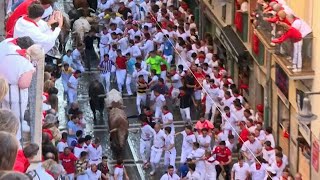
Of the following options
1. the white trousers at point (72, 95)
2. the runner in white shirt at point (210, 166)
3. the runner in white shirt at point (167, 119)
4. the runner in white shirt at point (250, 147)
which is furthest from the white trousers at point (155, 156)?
the white trousers at point (72, 95)

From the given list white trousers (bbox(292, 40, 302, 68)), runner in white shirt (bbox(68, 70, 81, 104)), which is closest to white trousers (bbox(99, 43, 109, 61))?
runner in white shirt (bbox(68, 70, 81, 104))

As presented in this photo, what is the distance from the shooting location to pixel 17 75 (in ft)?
39.8

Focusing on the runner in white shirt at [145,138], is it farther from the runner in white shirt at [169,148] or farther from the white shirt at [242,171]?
the white shirt at [242,171]

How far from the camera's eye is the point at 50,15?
15.5m

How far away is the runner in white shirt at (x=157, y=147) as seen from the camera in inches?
1054

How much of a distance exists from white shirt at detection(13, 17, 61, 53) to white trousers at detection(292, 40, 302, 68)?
12.4m

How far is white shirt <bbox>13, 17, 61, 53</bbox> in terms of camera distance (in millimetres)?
13641

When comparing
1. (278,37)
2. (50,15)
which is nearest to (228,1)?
(278,37)

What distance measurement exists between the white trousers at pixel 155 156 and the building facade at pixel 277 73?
9.87 ft

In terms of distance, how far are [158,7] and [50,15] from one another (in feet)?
71.7

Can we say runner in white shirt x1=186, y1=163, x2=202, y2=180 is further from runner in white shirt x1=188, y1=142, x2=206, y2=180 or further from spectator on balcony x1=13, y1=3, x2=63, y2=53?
spectator on balcony x1=13, y1=3, x2=63, y2=53

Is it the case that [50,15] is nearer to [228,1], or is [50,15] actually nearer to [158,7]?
[228,1]

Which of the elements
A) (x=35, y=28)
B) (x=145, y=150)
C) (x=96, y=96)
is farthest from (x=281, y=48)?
(x=35, y=28)

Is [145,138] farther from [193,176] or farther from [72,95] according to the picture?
[72,95]
